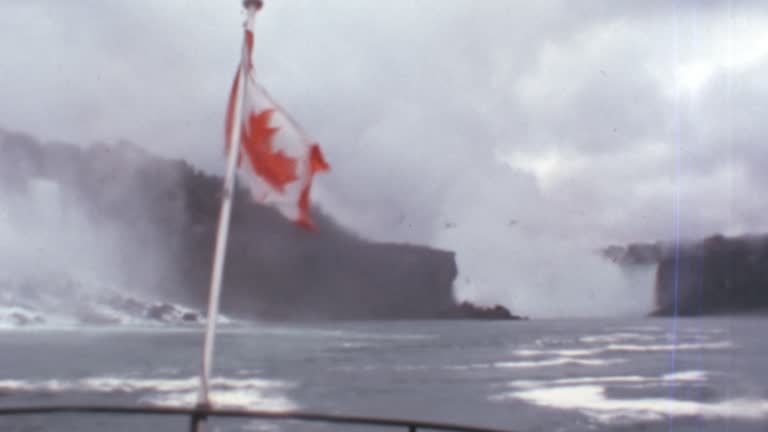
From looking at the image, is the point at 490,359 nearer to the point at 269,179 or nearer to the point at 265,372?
the point at 265,372

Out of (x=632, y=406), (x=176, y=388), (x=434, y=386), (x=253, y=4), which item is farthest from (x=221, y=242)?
(x=434, y=386)

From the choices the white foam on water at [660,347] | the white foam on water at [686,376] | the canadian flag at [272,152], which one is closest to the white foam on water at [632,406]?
the white foam on water at [686,376]

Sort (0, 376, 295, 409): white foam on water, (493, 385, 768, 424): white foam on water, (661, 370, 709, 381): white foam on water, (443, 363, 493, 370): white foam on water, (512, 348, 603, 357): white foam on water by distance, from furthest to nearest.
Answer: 1. (512, 348, 603, 357): white foam on water
2. (443, 363, 493, 370): white foam on water
3. (661, 370, 709, 381): white foam on water
4. (0, 376, 295, 409): white foam on water
5. (493, 385, 768, 424): white foam on water

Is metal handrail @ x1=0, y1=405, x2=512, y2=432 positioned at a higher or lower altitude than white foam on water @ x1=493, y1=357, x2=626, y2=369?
higher

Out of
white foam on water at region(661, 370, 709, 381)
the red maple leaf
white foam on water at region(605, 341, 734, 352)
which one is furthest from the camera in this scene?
white foam on water at region(605, 341, 734, 352)

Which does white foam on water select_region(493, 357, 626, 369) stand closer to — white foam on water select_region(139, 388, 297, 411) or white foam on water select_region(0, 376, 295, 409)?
white foam on water select_region(0, 376, 295, 409)

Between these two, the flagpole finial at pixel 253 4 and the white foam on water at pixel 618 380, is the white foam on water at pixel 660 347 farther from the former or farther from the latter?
the flagpole finial at pixel 253 4

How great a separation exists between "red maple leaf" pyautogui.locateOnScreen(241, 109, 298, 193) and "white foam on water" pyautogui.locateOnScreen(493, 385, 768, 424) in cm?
5272

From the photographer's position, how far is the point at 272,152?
5.09 metres

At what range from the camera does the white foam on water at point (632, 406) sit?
57.8 meters

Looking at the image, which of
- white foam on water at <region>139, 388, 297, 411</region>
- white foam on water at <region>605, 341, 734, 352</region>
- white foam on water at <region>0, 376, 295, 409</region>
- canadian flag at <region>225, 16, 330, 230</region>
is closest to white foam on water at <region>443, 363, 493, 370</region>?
white foam on water at <region>0, 376, 295, 409</region>

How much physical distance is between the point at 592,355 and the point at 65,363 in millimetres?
105388

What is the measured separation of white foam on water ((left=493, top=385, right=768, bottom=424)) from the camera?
57844 mm

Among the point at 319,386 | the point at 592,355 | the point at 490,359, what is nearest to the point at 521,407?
the point at 319,386
